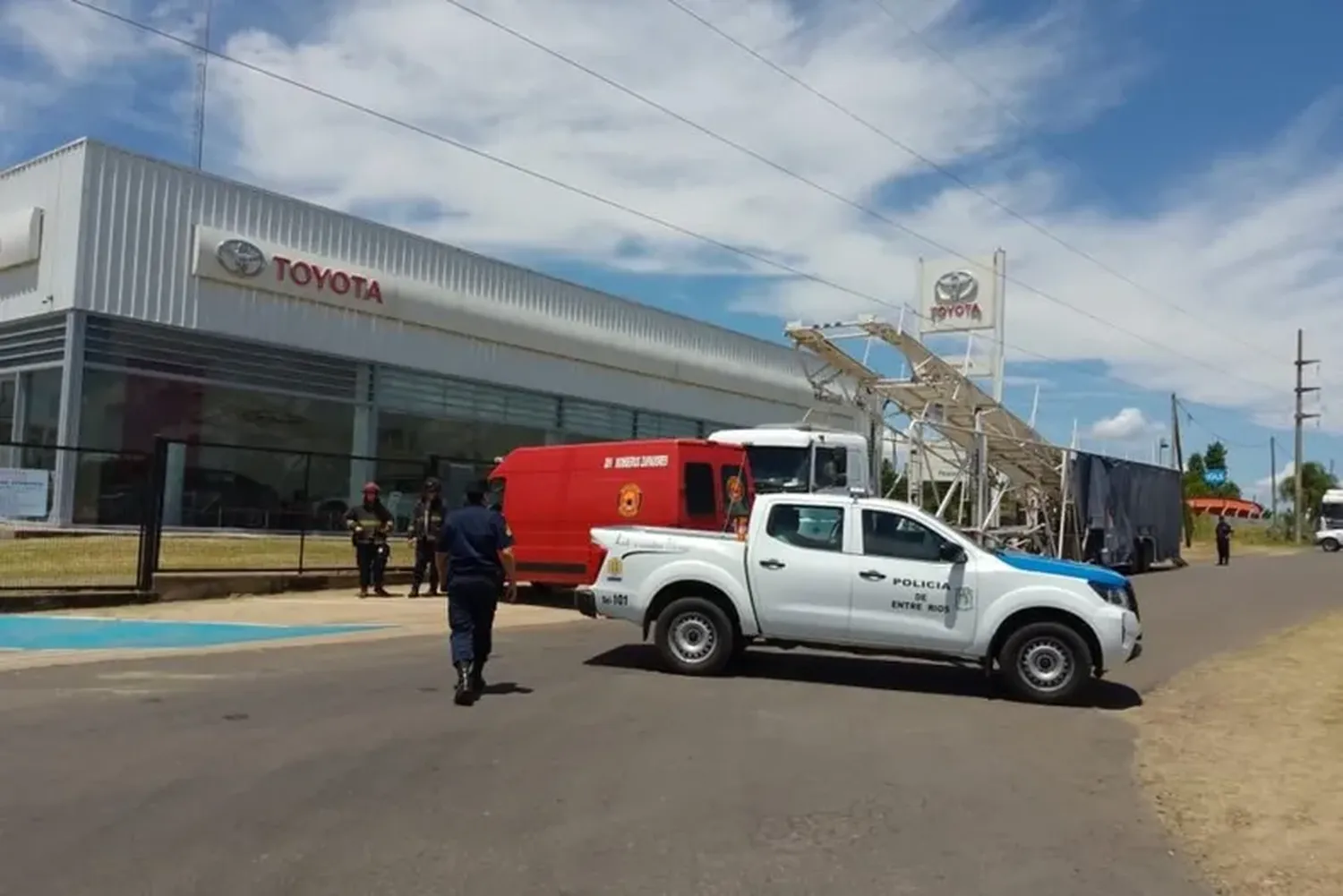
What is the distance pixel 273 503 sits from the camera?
24656 millimetres

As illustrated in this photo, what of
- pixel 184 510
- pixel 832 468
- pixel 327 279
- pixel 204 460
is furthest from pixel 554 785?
pixel 327 279

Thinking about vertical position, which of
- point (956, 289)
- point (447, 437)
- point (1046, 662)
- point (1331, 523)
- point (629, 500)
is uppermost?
point (956, 289)

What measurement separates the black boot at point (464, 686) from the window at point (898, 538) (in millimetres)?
3718

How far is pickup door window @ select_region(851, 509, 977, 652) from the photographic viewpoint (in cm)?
1077

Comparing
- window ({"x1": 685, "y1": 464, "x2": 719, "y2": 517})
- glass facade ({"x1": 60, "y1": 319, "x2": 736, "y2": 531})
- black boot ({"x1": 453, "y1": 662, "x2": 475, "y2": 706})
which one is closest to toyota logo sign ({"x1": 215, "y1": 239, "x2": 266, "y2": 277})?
glass facade ({"x1": 60, "y1": 319, "x2": 736, "y2": 531})

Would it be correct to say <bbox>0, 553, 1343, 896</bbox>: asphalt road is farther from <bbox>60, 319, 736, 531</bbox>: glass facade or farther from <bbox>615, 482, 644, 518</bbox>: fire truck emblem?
<bbox>60, 319, 736, 531</bbox>: glass facade

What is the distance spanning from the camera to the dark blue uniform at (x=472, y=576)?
31.7 ft

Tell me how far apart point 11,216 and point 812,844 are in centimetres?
2415

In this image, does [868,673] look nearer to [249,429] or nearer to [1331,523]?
[249,429]

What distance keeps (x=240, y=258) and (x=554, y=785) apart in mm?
21858

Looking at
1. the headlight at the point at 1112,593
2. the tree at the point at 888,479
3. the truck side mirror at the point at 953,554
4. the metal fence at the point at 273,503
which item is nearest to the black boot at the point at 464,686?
the truck side mirror at the point at 953,554

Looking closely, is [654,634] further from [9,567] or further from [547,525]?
[9,567]

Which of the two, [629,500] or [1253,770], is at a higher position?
[629,500]

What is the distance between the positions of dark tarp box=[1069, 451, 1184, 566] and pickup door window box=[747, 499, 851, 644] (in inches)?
750
